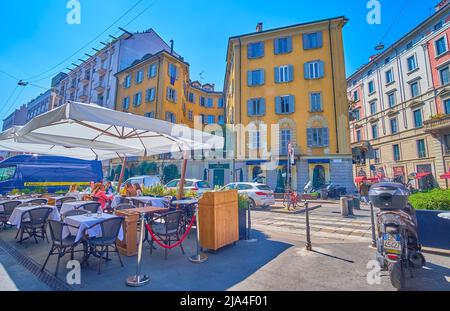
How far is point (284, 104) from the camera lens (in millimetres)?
21938

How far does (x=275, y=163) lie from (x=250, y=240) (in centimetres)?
1600

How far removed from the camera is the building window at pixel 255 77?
2288 centimetres

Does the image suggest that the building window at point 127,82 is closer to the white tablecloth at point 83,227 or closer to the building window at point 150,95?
the building window at point 150,95

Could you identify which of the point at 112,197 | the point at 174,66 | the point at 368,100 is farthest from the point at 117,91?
the point at 368,100

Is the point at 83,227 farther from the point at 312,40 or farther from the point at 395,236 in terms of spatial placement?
the point at 312,40

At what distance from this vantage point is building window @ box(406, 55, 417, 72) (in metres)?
26.5

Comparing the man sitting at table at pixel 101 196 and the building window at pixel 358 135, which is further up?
the building window at pixel 358 135

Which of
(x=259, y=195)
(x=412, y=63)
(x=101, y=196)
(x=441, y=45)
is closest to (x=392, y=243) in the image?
(x=101, y=196)

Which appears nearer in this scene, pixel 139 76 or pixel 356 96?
pixel 139 76

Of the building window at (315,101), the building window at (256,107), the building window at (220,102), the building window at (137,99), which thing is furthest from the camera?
the building window at (220,102)

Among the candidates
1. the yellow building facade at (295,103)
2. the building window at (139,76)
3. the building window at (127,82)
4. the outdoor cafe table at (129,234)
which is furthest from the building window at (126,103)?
the outdoor cafe table at (129,234)

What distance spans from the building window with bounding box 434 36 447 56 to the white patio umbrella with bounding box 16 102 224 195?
98.7 ft

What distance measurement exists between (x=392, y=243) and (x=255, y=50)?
23808mm

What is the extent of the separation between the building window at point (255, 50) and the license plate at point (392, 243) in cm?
2317
